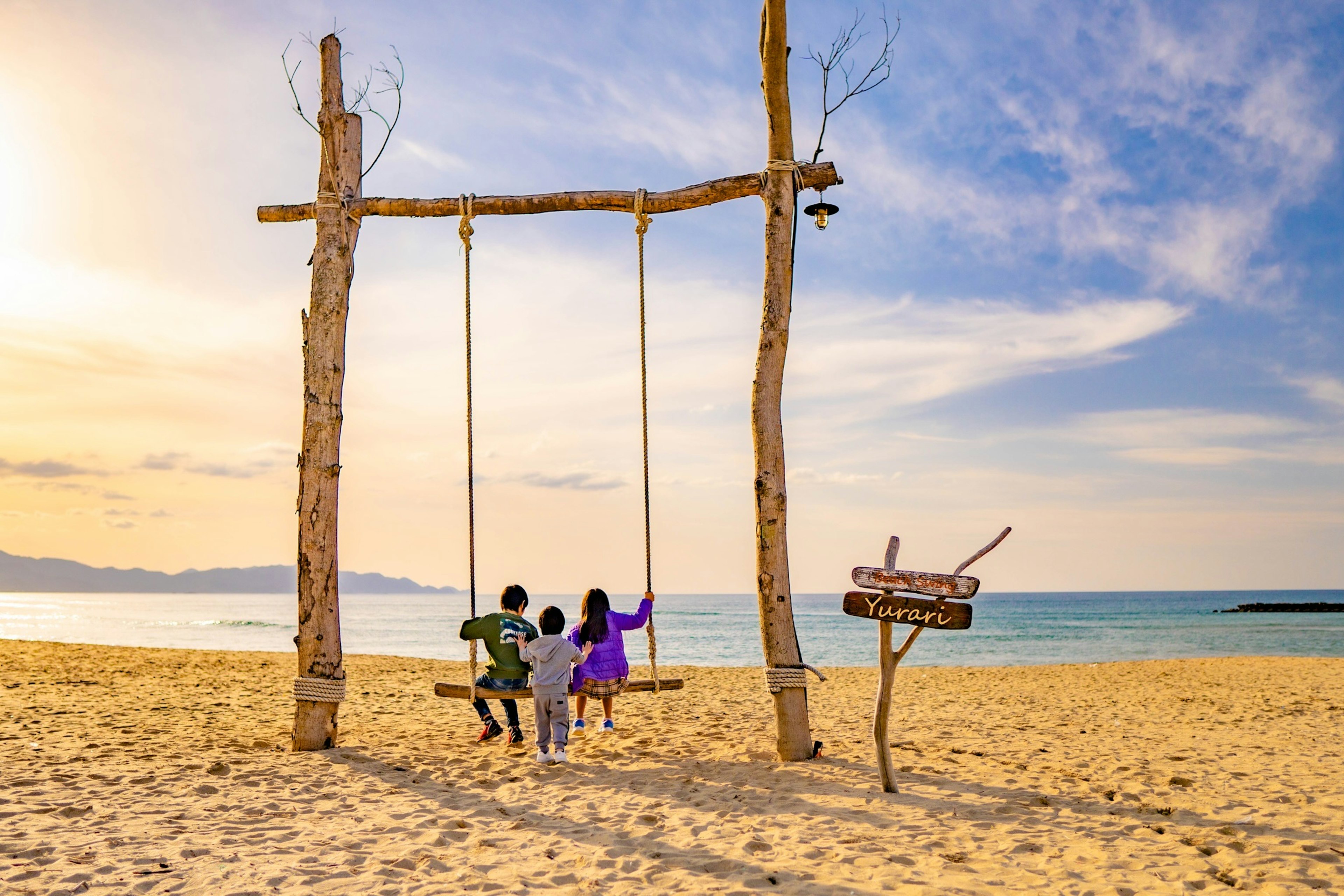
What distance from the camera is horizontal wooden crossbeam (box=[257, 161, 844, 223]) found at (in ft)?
19.4

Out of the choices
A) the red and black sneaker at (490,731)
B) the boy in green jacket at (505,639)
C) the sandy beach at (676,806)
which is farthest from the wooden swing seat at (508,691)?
the red and black sneaker at (490,731)

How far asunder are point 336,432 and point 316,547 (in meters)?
0.85

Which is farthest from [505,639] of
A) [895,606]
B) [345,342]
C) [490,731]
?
[895,606]

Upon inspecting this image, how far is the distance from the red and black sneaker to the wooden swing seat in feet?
1.98

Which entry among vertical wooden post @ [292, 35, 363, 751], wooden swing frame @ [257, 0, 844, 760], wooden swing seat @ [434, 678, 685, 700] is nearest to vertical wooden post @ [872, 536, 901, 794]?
wooden swing frame @ [257, 0, 844, 760]

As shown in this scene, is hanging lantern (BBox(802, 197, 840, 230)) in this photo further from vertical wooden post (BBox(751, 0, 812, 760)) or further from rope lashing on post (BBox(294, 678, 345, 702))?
rope lashing on post (BBox(294, 678, 345, 702))

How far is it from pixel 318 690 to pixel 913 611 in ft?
13.6

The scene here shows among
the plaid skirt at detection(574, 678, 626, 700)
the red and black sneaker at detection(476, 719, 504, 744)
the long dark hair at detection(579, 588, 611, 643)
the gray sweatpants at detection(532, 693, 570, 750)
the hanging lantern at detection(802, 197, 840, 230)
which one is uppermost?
the hanging lantern at detection(802, 197, 840, 230)

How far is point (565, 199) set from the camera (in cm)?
629

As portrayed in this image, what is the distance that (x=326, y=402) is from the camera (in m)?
6.15

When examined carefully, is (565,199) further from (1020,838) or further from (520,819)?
(1020,838)

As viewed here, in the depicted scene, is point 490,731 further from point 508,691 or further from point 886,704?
point 886,704

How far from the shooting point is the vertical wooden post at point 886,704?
4785 mm

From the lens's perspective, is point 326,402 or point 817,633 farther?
point 817,633
